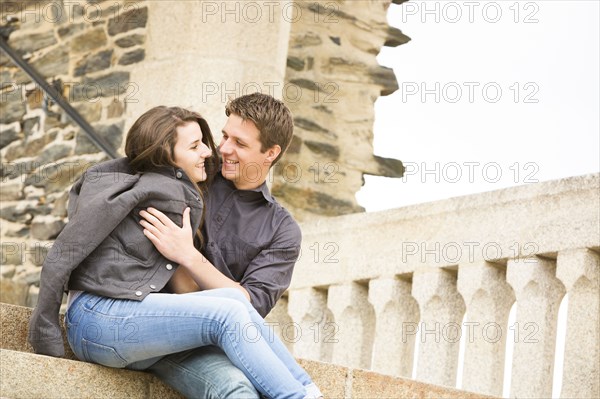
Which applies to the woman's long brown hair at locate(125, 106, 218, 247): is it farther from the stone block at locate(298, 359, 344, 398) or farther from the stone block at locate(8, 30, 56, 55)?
the stone block at locate(8, 30, 56, 55)

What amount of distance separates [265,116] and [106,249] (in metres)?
0.67

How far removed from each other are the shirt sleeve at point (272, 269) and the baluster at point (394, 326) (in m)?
1.43

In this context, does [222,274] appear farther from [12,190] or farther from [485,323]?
[12,190]

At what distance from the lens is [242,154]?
357cm

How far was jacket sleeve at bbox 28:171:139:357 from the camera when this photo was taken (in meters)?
3.10

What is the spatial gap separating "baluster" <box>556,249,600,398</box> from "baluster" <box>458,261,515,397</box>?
0.95 feet

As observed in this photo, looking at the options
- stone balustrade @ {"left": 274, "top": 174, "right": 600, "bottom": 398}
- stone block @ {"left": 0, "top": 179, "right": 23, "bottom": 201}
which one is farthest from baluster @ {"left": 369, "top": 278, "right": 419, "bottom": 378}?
stone block @ {"left": 0, "top": 179, "right": 23, "bottom": 201}

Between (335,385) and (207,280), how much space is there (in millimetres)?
622

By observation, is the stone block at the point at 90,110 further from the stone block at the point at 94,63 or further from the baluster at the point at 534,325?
the baluster at the point at 534,325

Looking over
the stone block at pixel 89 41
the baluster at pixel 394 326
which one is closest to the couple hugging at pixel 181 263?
the baluster at pixel 394 326

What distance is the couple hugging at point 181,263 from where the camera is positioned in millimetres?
3086

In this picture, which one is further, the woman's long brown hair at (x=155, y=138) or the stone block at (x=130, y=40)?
the stone block at (x=130, y=40)

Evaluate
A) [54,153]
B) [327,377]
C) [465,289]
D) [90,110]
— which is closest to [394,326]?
[465,289]

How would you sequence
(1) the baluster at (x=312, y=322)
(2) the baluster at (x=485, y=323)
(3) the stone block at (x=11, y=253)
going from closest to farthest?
(2) the baluster at (x=485, y=323) → (1) the baluster at (x=312, y=322) → (3) the stone block at (x=11, y=253)
